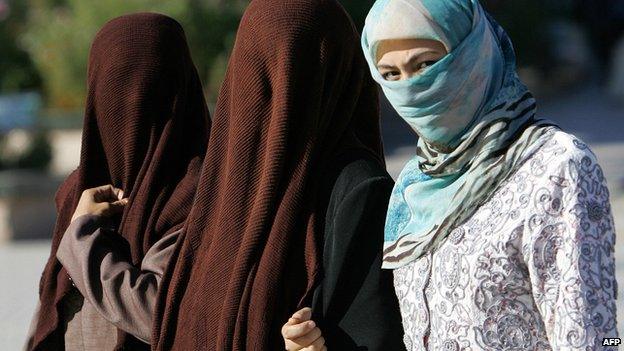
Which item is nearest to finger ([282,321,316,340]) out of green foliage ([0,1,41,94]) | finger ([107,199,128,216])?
finger ([107,199,128,216])

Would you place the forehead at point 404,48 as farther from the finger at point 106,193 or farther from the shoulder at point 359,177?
the finger at point 106,193

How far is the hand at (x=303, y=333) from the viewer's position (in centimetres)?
218

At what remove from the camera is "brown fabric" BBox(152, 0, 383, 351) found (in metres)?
2.28

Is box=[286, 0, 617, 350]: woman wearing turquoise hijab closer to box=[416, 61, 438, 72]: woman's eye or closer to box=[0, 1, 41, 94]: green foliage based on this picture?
box=[416, 61, 438, 72]: woman's eye

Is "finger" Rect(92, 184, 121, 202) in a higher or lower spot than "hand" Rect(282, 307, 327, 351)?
higher

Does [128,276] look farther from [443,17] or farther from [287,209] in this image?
[443,17]

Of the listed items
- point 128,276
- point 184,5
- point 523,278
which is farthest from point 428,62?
point 184,5

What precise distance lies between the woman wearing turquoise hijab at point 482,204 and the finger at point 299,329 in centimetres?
20

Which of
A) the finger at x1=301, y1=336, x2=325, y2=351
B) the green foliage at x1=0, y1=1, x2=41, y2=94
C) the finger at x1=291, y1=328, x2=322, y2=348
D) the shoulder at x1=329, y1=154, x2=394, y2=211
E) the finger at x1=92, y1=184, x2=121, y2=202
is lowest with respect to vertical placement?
the green foliage at x1=0, y1=1, x2=41, y2=94

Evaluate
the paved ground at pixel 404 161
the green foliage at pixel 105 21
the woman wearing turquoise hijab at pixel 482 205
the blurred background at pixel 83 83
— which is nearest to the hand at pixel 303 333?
the woman wearing turquoise hijab at pixel 482 205

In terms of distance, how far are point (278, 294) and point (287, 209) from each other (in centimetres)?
17

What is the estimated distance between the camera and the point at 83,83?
40.9 feet

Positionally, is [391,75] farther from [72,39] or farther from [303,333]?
[72,39]

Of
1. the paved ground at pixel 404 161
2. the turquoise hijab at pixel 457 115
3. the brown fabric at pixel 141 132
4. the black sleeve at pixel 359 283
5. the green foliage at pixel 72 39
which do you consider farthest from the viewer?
the green foliage at pixel 72 39
